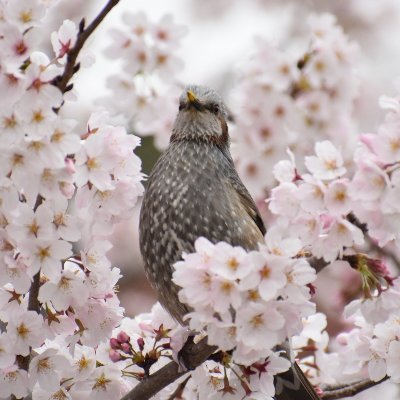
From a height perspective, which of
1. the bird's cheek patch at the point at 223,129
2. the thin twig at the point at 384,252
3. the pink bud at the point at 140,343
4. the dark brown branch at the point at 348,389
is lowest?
the dark brown branch at the point at 348,389

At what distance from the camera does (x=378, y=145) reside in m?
2.19

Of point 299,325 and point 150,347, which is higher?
point 150,347

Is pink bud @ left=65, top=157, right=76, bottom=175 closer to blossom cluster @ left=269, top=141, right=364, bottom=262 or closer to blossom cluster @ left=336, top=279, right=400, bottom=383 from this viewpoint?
blossom cluster @ left=269, top=141, right=364, bottom=262

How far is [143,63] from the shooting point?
407 centimetres

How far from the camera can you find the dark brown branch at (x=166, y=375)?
249cm

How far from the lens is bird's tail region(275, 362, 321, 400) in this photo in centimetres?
301

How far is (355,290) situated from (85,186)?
2.39 m

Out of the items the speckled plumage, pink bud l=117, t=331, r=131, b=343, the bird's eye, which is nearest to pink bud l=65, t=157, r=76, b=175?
pink bud l=117, t=331, r=131, b=343

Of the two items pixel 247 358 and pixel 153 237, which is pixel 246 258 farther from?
pixel 153 237

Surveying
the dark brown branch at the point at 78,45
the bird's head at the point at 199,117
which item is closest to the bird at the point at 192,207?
the bird's head at the point at 199,117

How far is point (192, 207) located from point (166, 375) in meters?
0.73

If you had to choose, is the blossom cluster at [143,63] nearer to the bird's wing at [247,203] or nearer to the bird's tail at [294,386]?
the bird's wing at [247,203]

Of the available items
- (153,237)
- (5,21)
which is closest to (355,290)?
(153,237)

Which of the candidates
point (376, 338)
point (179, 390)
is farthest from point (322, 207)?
point (179, 390)
